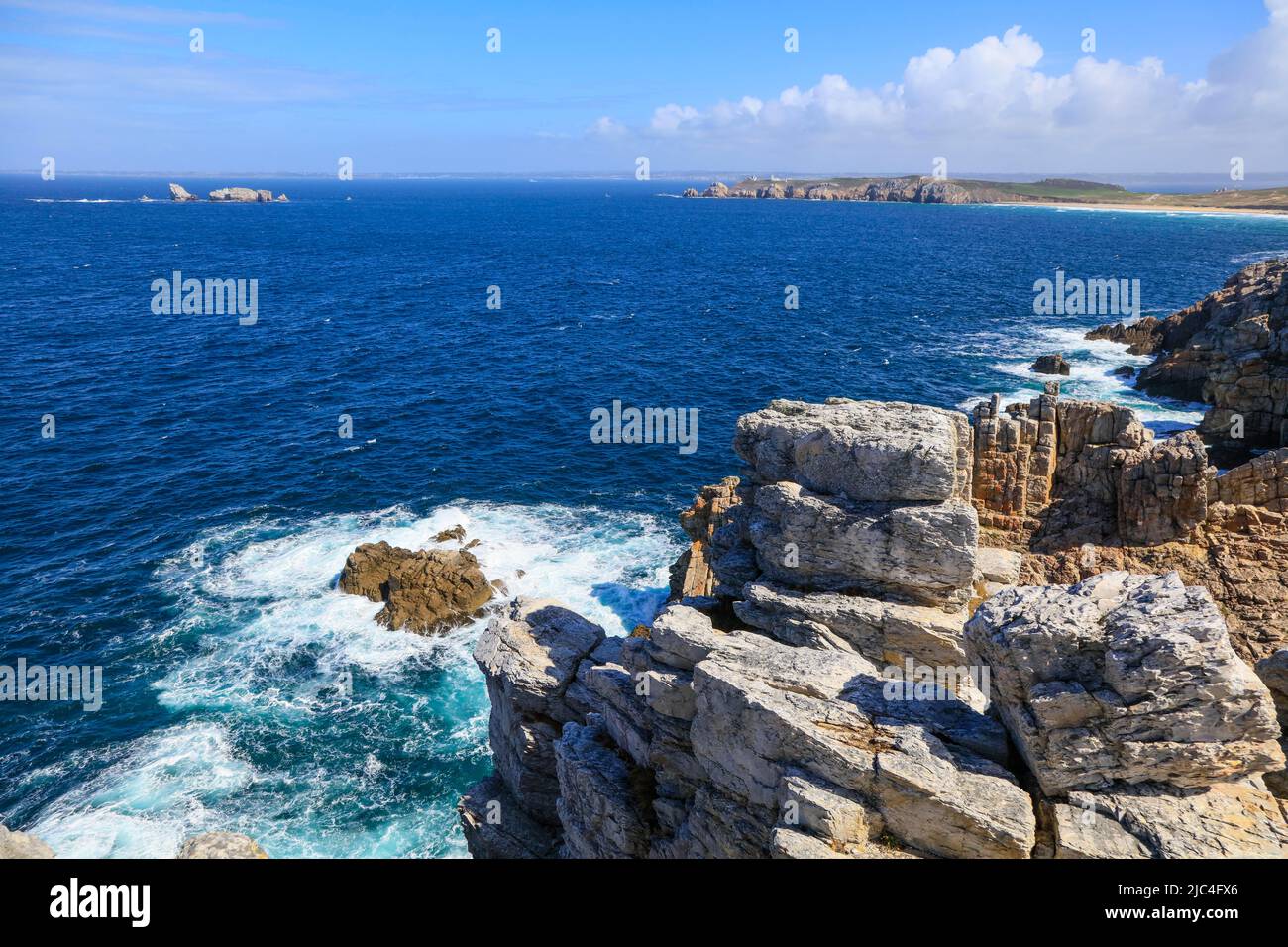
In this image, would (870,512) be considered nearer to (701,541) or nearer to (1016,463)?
(1016,463)

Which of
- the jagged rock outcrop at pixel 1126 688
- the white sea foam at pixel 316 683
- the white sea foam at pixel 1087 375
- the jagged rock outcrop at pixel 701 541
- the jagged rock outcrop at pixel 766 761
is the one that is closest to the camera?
the jagged rock outcrop at pixel 1126 688

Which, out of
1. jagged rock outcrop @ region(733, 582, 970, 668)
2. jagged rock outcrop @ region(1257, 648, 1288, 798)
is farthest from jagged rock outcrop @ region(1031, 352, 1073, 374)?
jagged rock outcrop @ region(1257, 648, 1288, 798)

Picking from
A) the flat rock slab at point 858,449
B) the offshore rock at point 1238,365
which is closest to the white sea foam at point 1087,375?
the offshore rock at point 1238,365

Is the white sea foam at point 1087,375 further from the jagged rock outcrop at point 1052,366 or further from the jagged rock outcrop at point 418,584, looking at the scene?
the jagged rock outcrop at point 418,584

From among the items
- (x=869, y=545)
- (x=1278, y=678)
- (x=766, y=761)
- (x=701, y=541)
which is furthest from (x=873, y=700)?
(x=701, y=541)
